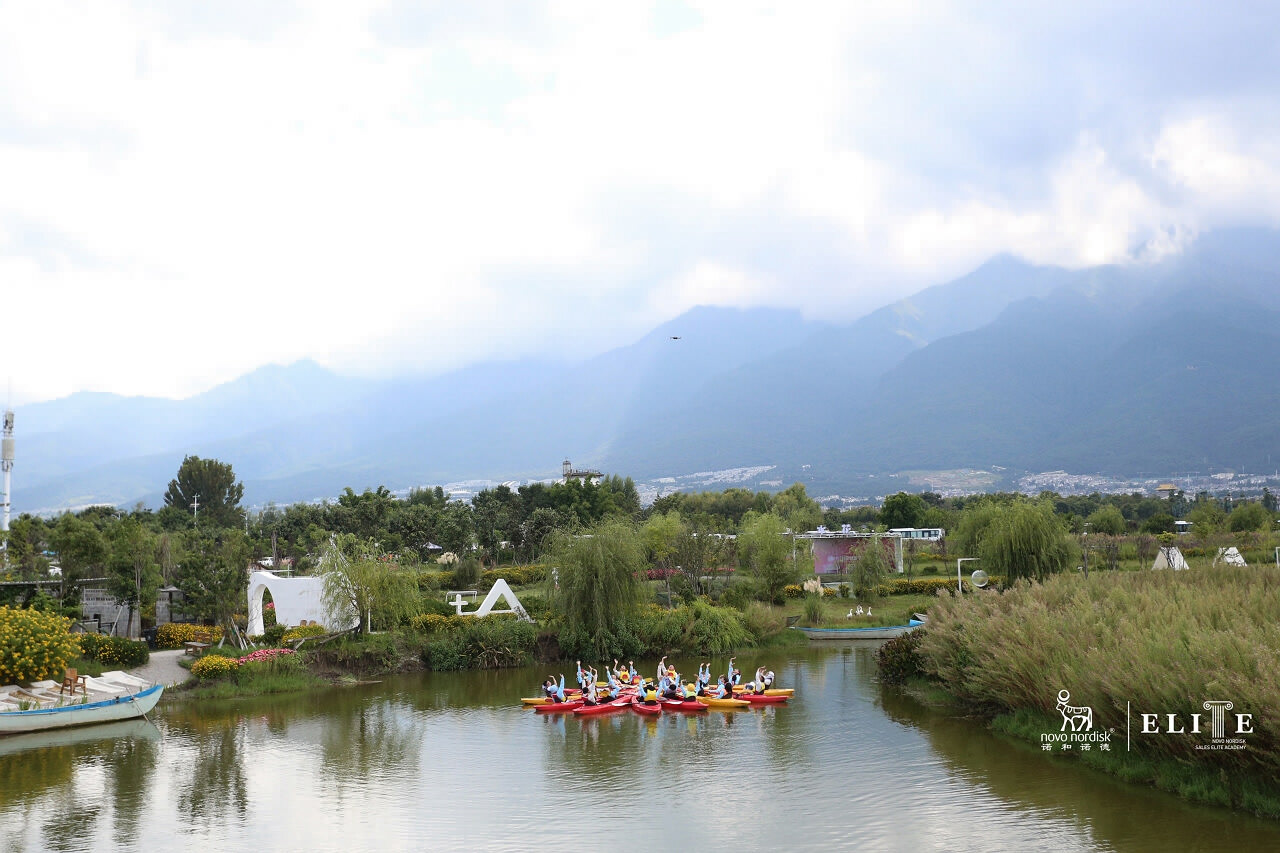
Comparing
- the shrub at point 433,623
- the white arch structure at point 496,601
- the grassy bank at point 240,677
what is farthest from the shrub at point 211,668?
the white arch structure at point 496,601

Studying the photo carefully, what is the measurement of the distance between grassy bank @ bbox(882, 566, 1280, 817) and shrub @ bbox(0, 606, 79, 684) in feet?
72.8

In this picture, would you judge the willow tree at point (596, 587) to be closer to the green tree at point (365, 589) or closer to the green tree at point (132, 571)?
the green tree at point (365, 589)

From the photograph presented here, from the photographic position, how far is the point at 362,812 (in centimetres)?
1684

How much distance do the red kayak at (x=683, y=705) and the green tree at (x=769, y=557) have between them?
60.5 feet

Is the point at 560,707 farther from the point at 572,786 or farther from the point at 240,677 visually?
the point at 240,677

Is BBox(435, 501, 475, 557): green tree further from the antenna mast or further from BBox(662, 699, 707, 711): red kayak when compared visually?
BBox(662, 699, 707, 711): red kayak

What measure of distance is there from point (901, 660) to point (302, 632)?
18.9m

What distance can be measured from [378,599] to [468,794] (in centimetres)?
1476

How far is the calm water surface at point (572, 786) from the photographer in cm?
1504

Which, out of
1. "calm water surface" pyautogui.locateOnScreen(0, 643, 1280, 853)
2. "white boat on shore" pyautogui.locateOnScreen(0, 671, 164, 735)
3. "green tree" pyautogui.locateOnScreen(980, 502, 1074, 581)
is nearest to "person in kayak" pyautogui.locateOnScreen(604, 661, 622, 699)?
"calm water surface" pyautogui.locateOnScreen(0, 643, 1280, 853)

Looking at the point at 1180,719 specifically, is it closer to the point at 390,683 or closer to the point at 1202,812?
the point at 1202,812

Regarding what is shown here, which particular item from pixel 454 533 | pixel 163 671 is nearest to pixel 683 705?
pixel 163 671

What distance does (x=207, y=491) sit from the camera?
287 ft

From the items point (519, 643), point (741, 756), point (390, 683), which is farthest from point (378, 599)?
point (741, 756)
